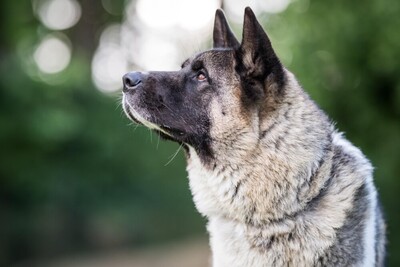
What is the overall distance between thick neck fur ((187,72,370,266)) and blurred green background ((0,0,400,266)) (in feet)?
19.0

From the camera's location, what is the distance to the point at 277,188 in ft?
15.3

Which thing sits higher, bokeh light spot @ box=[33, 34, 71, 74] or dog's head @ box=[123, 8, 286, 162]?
bokeh light spot @ box=[33, 34, 71, 74]

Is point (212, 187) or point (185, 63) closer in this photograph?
point (212, 187)

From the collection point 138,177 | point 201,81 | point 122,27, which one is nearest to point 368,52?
point 201,81

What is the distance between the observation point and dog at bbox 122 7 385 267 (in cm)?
463

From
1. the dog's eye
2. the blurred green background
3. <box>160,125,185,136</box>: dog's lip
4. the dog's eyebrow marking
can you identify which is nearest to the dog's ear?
the dog's eye

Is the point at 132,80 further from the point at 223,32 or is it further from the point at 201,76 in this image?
the point at 223,32

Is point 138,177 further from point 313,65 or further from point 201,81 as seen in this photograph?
point 201,81

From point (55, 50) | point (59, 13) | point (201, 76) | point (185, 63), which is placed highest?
point (59, 13)

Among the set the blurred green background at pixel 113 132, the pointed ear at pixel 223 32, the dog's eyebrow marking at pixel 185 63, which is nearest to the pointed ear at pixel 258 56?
the dog's eyebrow marking at pixel 185 63

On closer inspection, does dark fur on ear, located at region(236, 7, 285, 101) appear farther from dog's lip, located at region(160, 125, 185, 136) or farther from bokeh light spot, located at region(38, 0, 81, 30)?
bokeh light spot, located at region(38, 0, 81, 30)

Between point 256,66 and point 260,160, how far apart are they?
664 mm

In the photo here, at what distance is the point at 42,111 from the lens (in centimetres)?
1390

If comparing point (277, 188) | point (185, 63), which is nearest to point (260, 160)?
point (277, 188)
